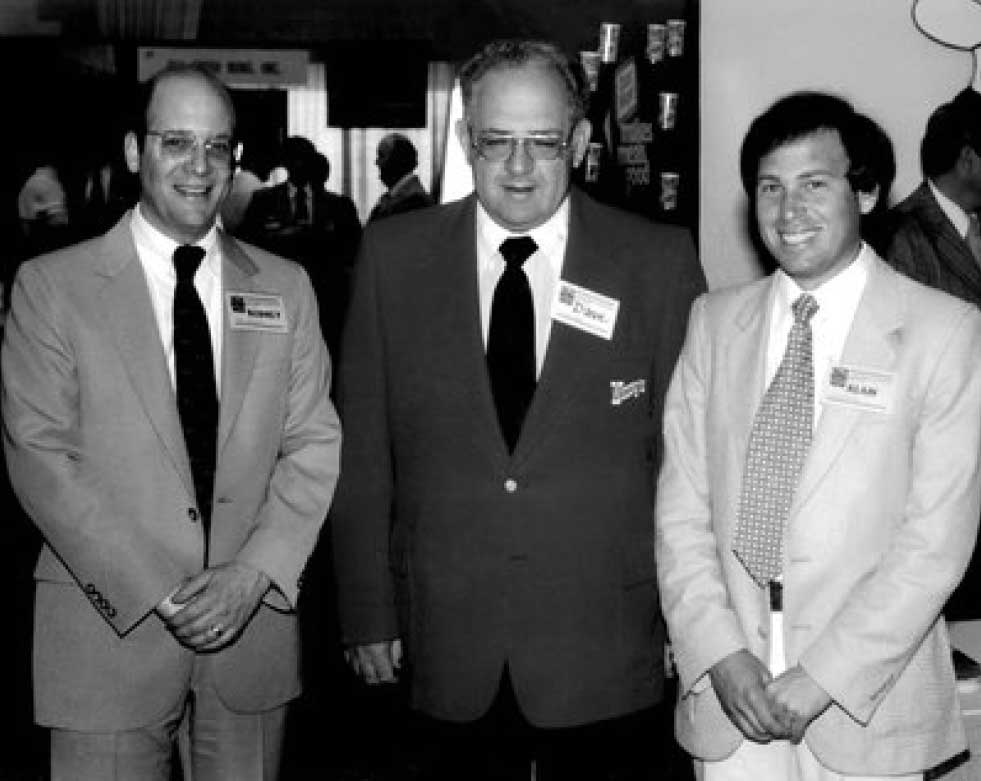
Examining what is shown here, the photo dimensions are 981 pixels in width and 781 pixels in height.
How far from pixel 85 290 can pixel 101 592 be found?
1.75 feet

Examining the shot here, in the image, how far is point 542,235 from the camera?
2598 mm

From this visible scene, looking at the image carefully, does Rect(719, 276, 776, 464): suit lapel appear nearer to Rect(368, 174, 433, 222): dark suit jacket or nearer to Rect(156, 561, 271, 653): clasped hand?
Rect(156, 561, 271, 653): clasped hand

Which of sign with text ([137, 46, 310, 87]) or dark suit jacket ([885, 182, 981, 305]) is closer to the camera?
dark suit jacket ([885, 182, 981, 305])

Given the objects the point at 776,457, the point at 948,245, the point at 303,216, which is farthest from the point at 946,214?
the point at 303,216

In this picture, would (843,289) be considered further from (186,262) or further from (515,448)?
(186,262)

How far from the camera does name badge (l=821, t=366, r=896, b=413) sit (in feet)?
7.34

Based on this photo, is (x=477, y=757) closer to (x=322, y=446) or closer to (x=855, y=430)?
(x=322, y=446)

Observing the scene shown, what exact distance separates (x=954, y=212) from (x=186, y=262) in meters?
2.83

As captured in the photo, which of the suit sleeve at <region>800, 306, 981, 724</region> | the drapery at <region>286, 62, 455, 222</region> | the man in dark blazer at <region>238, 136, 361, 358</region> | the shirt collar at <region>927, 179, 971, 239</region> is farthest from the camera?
the drapery at <region>286, 62, 455, 222</region>

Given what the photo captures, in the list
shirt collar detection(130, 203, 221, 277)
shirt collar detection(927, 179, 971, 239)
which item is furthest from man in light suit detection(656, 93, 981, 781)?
shirt collar detection(927, 179, 971, 239)

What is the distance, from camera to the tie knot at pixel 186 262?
2.51 meters

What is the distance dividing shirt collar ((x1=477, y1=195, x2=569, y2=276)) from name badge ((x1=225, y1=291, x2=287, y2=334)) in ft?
1.32

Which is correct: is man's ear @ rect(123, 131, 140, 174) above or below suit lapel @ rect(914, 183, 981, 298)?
above

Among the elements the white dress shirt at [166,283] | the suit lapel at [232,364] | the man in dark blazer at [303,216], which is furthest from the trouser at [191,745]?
the man in dark blazer at [303,216]
